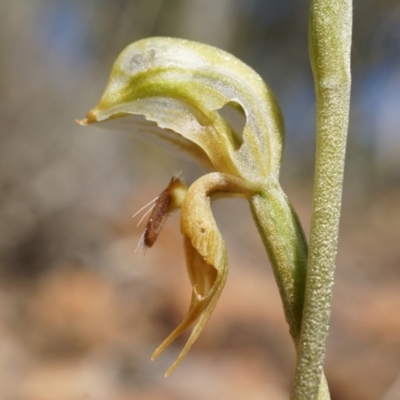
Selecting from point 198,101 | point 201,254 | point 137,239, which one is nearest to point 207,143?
point 198,101

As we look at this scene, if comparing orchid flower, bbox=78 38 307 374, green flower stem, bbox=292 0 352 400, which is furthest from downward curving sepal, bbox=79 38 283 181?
green flower stem, bbox=292 0 352 400

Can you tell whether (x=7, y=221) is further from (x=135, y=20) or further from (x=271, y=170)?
(x=271, y=170)

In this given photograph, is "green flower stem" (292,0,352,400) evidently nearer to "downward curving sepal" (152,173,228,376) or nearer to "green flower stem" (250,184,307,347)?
"green flower stem" (250,184,307,347)

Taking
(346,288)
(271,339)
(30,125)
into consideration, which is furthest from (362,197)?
(271,339)

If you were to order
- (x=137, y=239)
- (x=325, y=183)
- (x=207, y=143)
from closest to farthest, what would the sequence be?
(x=325, y=183)
(x=207, y=143)
(x=137, y=239)

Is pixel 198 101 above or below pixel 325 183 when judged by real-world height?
above

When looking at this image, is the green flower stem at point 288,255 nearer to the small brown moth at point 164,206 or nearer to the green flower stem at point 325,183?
the green flower stem at point 325,183

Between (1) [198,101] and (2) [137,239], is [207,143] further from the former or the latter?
(2) [137,239]
